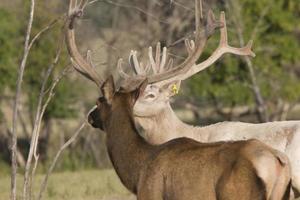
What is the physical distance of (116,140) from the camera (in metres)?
10.1

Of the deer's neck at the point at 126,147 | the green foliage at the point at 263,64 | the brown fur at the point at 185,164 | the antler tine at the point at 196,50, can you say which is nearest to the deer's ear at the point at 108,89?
the brown fur at the point at 185,164

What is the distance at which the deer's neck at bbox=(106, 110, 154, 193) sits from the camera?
987cm

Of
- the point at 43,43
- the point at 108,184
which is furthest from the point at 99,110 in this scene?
the point at 43,43

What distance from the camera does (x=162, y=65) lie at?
48.7ft

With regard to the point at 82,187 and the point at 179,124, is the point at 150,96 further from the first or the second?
the point at 82,187

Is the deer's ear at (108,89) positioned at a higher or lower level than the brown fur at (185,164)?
higher

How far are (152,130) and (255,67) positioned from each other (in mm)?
14305

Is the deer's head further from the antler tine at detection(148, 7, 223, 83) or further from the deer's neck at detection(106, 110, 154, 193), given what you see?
the deer's neck at detection(106, 110, 154, 193)

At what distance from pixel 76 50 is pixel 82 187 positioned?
6.41 meters

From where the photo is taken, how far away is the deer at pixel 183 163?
882 centimetres

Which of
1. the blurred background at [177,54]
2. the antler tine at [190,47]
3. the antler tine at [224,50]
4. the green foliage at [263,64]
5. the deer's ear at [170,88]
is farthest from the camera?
the green foliage at [263,64]

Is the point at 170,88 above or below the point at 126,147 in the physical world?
below

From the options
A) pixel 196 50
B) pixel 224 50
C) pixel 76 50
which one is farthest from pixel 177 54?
pixel 76 50

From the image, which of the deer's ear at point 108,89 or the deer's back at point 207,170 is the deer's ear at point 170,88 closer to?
the deer's ear at point 108,89
